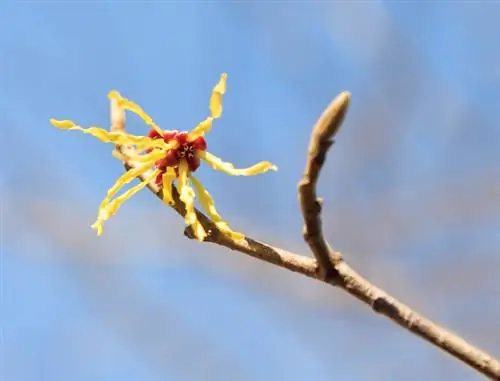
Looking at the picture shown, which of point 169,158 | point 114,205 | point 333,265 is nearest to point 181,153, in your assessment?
point 169,158

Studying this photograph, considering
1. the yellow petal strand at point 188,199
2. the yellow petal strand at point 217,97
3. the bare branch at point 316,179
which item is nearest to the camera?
the bare branch at point 316,179

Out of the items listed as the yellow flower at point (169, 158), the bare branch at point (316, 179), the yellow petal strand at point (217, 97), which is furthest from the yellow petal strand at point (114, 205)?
the bare branch at point (316, 179)

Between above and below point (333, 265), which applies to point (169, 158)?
above

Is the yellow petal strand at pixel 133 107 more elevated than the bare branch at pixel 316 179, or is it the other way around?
the yellow petal strand at pixel 133 107

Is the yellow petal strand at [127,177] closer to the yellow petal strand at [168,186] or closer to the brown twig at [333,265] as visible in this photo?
the yellow petal strand at [168,186]

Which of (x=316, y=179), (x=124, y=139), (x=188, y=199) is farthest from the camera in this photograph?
(x=124, y=139)

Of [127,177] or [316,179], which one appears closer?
[316,179]

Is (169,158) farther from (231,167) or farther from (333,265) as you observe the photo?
(333,265)
